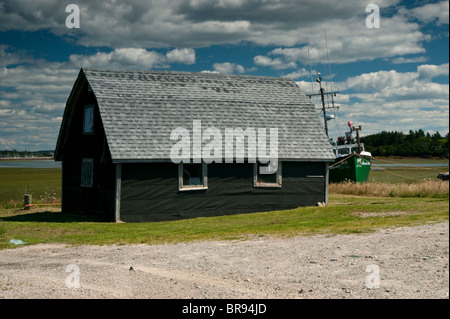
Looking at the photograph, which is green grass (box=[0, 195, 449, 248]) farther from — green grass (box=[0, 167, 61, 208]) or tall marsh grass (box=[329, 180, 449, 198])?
green grass (box=[0, 167, 61, 208])

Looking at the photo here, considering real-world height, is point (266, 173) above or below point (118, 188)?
above

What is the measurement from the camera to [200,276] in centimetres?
1011

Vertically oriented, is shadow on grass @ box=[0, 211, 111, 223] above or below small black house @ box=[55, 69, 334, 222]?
below

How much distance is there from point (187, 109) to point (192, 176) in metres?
2.95

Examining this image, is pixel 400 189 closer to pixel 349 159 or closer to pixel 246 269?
pixel 349 159

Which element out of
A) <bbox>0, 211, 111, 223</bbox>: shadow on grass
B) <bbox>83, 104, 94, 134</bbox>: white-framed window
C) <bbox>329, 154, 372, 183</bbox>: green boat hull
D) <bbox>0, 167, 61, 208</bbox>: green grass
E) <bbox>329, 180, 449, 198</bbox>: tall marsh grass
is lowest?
<bbox>0, 167, 61, 208</bbox>: green grass

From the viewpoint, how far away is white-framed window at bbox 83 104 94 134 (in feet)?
78.7

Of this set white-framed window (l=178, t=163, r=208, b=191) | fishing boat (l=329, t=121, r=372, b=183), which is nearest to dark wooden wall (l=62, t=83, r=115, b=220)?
white-framed window (l=178, t=163, r=208, b=191)

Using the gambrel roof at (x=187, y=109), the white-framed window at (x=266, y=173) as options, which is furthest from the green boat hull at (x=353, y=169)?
the white-framed window at (x=266, y=173)

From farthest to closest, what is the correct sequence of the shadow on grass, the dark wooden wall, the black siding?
the dark wooden wall
the shadow on grass
the black siding

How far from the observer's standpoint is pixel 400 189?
29781 mm

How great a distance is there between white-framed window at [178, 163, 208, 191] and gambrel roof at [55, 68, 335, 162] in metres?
1.27

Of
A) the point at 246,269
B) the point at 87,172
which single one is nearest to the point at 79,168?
the point at 87,172
